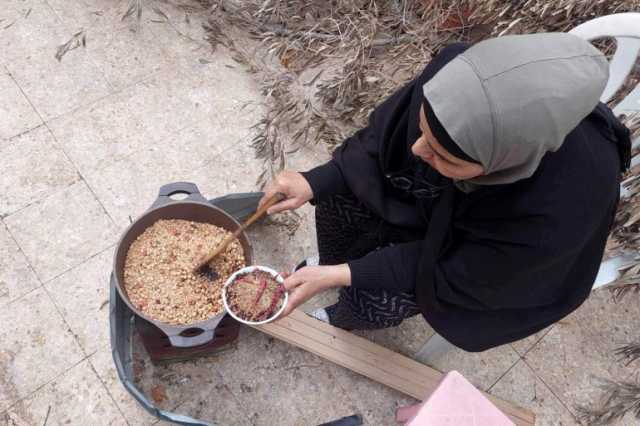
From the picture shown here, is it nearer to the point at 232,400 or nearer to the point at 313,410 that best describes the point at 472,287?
the point at 313,410

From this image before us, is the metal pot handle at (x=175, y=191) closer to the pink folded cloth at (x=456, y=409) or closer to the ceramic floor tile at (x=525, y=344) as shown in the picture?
the pink folded cloth at (x=456, y=409)

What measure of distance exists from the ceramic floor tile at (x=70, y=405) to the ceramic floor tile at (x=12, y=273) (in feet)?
1.03

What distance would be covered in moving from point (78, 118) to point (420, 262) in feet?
4.81

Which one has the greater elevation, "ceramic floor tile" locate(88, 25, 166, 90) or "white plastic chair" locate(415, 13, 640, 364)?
"white plastic chair" locate(415, 13, 640, 364)

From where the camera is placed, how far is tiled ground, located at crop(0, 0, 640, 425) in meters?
1.59

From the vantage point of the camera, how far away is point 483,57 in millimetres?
849

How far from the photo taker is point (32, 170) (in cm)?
187

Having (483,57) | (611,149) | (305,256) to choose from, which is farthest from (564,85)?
(305,256)

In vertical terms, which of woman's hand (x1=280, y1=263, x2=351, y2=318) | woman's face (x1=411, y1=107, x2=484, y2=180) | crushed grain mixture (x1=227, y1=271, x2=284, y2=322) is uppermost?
woman's face (x1=411, y1=107, x2=484, y2=180)

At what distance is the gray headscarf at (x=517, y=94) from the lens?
0.81m

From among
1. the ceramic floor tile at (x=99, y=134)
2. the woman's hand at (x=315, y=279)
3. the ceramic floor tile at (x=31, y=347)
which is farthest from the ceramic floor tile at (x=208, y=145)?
the woman's hand at (x=315, y=279)

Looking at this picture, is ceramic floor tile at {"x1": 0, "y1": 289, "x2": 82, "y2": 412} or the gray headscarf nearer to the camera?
the gray headscarf

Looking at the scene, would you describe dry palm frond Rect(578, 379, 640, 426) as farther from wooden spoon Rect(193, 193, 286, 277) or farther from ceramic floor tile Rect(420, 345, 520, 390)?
wooden spoon Rect(193, 193, 286, 277)

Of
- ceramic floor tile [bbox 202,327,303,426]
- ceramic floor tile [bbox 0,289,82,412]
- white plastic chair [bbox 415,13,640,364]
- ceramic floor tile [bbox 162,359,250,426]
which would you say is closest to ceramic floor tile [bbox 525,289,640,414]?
white plastic chair [bbox 415,13,640,364]
